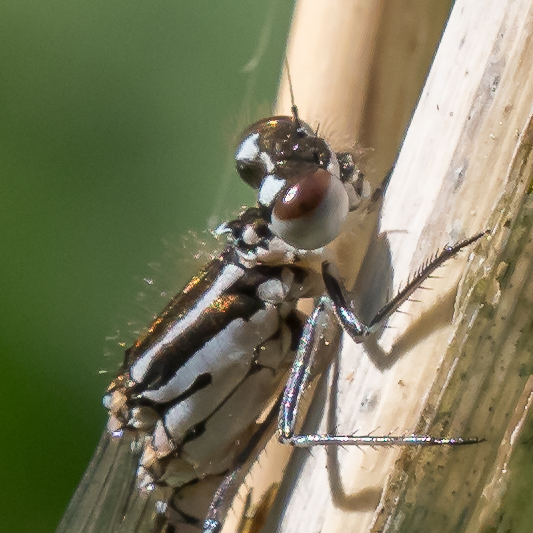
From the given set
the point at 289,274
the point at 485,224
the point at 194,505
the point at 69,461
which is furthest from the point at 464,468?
the point at 69,461

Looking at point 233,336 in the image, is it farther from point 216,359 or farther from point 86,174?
point 86,174

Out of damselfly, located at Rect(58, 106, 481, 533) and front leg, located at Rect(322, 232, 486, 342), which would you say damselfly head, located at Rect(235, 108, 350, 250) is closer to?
damselfly, located at Rect(58, 106, 481, 533)

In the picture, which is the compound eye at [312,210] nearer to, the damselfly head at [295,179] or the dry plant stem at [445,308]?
the damselfly head at [295,179]

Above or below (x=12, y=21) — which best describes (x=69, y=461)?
below

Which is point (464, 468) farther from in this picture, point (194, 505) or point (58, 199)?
point (58, 199)

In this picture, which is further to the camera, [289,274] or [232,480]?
[232,480]

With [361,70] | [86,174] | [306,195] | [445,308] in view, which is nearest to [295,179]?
[306,195]
